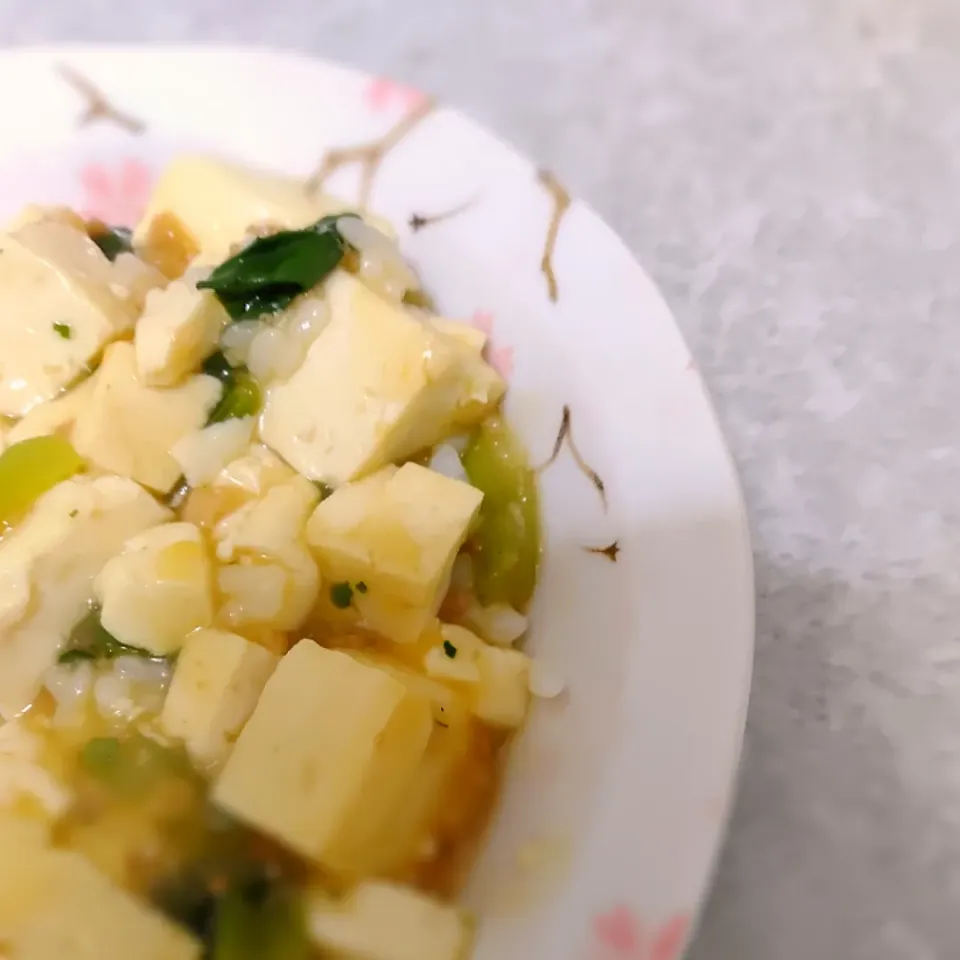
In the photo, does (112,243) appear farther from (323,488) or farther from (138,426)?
(323,488)

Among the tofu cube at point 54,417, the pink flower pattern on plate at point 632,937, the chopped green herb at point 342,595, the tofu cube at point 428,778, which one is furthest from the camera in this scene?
the tofu cube at point 54,417

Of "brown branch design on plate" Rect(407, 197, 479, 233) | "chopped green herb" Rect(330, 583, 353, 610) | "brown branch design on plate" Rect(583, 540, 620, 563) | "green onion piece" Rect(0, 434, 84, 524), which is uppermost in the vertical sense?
"brown branch design on plate" Rect(407, 197, 479, 233)

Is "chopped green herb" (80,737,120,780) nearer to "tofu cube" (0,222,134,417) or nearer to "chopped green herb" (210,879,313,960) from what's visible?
"chopped green herb" (210,879,313,960)

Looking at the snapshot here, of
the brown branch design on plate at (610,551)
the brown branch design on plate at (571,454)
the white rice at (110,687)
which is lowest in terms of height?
the white rice at (110,687)

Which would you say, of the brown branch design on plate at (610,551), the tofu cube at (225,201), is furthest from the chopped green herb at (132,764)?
the tofu cube at (225,201)

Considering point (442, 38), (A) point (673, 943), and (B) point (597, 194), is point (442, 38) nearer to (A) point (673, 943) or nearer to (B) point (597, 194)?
(B) point (597, 194)

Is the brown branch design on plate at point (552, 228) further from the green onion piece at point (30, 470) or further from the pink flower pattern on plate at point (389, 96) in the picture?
the green onion piece at point (30, 470)

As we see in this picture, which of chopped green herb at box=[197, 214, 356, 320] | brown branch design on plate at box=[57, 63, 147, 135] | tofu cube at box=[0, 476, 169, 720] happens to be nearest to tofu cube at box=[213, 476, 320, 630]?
tofu cube at box=[0, 476, 169, 720]
